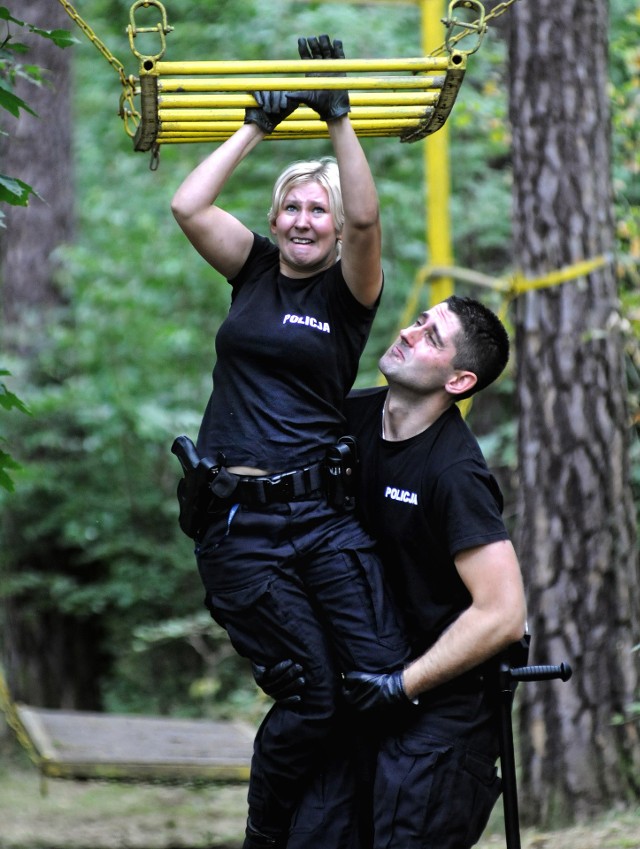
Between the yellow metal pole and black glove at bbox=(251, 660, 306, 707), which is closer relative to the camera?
black glove at bbox=(251, 660, 306, 707)

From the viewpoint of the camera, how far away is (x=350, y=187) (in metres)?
3.06

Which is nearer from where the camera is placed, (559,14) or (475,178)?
(559,14)

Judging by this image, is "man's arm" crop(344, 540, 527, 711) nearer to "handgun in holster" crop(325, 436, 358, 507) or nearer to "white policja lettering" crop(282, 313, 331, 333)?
"handgun in holster" crop(325, 436, 358, 507)

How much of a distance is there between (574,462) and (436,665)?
2225mm

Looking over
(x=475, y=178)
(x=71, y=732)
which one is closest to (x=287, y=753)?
(x=71, y=732)

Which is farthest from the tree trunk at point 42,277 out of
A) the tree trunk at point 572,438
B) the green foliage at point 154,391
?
the tree trunk at point 572,438

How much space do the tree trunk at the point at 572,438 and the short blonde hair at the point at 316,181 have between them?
2152 mm

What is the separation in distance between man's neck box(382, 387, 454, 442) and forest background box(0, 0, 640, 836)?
4564 millimetres

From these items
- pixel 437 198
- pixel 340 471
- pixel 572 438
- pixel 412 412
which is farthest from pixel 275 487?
pixel 437 198

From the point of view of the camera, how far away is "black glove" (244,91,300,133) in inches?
122

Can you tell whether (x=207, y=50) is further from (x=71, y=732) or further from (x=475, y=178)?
(x=71, y=732)

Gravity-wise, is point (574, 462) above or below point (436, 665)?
above

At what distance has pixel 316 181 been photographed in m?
3.32

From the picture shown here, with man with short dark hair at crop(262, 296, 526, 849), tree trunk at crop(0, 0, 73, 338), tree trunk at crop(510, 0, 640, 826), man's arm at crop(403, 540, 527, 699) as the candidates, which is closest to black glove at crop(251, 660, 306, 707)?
man with short dark hair at crop(262, 296, 526, 849)
